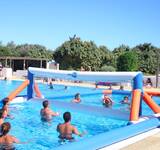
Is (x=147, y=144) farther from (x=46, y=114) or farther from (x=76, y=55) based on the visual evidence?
(x=76, y=55)

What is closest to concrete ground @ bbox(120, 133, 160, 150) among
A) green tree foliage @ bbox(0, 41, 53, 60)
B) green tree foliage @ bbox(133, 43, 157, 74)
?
green tree foliage @ bbox(133, 43, 157, 74)

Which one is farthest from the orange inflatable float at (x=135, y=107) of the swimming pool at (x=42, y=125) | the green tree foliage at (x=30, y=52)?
the green tree foliage at (x=30, y=52)

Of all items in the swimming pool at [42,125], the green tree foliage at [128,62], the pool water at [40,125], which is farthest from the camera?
the green tree foliage at [128,62]

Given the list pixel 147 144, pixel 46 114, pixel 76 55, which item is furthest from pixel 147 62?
pixel 147 144

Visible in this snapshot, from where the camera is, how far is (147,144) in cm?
582

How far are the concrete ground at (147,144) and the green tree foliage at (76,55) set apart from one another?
3359 centimetres

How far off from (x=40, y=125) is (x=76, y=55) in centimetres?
3065

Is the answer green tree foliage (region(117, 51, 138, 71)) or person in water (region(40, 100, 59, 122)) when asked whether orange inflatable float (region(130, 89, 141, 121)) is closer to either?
person in water (region(40, 100, 59, 122))

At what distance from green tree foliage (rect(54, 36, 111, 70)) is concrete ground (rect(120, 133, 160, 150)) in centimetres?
3359

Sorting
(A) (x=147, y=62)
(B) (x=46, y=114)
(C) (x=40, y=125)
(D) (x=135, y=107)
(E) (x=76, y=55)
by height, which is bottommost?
(C) (x=40, y=125)

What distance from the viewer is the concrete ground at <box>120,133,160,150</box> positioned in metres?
5.55

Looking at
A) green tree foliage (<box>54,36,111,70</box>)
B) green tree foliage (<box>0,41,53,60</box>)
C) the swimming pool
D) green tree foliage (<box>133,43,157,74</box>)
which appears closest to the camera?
the swimming pool

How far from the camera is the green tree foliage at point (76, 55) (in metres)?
39.9

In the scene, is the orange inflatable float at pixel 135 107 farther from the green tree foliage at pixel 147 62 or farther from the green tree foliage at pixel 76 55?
the green tree foliage at pixel 147 62
